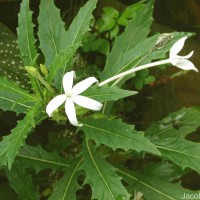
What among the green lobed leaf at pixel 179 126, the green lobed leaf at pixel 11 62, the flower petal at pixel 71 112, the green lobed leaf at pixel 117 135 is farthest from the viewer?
the green lobed leaf at pixel 11 62

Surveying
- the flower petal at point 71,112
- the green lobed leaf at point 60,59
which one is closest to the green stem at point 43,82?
the green lobed leaf at point 60,59

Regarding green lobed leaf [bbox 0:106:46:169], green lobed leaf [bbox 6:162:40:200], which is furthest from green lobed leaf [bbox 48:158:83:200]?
green lobed leaf [bbox 0:106:46:169]

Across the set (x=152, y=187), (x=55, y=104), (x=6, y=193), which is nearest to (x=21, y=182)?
(x=6, y=193)

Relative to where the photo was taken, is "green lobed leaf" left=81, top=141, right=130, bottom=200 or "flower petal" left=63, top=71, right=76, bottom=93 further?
"green lobed leaf" left=81, top=141, right=130, bottom=200

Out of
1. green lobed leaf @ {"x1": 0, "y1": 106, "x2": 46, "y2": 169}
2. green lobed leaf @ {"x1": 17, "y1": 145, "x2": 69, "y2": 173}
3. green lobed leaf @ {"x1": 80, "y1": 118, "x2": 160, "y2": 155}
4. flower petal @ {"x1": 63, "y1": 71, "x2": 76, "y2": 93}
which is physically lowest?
green lobed leaf @ {"x1": 17, "y1": 145, "x2": 69, "y2": 173}

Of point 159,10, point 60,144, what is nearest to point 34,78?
point 60,144

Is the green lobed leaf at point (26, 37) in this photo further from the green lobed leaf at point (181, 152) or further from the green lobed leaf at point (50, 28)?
the green lobed leaf at point (181, 152)

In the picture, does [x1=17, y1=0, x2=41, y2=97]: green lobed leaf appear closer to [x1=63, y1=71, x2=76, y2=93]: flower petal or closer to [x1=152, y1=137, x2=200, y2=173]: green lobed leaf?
[x1=63, y1=71, x2=76, y2=93]: flower petal
